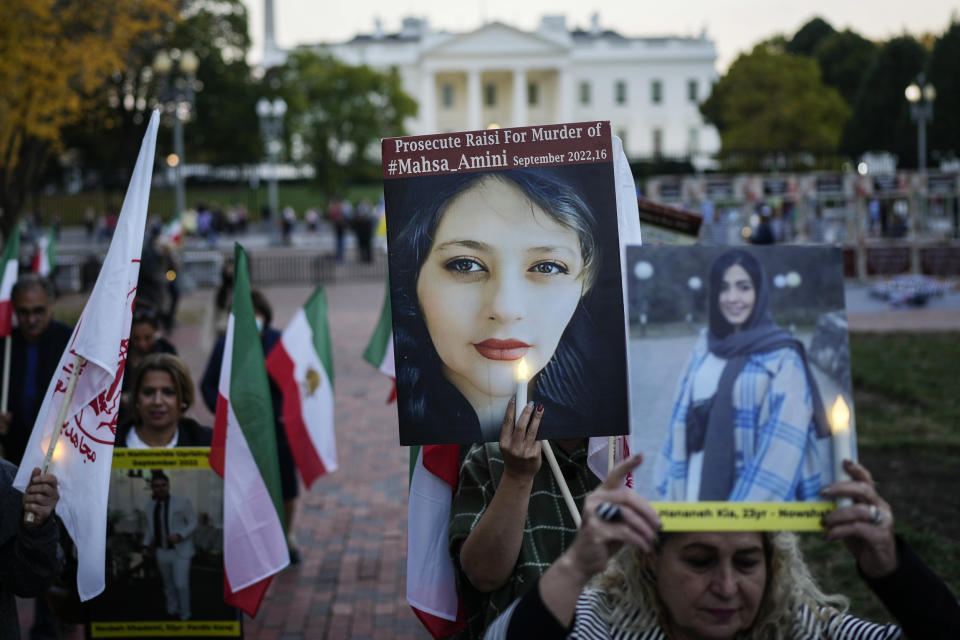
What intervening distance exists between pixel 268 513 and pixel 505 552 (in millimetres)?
2191

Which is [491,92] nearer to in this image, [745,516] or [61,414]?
[61,414]

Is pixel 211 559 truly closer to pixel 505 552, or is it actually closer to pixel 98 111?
pixel 505 552

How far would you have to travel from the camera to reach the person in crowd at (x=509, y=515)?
2.58m

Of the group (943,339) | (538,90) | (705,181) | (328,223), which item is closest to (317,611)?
(943,339)

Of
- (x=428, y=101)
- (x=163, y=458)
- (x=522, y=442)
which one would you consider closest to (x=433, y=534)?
(x=522, y=442)

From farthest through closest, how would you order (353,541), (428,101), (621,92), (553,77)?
(621,92)
(553,77)
(428,101)
(353,541)

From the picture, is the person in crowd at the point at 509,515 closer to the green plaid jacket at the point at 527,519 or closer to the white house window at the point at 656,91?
the green plaid jacket at the point at 527,519

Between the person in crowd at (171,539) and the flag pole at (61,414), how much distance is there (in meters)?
1.43

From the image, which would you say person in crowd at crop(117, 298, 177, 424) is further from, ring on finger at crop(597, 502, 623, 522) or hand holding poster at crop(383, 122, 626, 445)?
ring on finger at crop(597, 502, 623, 522)

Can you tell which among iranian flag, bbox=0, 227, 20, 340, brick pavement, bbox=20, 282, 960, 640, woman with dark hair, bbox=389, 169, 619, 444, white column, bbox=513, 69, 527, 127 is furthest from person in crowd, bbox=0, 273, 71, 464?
white column, bbox=513, 69, 527, 127

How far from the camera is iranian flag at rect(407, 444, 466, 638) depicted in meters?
3.17

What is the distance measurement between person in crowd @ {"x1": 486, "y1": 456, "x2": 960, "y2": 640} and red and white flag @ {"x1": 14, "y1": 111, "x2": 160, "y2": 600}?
1.58 meters

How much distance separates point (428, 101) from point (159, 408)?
93.4 metres

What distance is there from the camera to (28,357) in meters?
5.90
